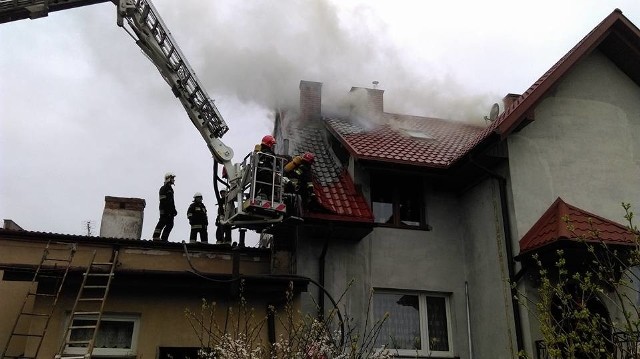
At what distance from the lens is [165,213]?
1239 cm

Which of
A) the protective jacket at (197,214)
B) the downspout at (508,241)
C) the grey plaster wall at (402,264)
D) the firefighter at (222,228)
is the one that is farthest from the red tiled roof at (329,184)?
the protective jacket at (197,214)

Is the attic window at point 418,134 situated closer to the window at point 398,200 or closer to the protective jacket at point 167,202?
the window at point 398,200

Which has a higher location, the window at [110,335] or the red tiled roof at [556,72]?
the red tiled roof at [556,72]

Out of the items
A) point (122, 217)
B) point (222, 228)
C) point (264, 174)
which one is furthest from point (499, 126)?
point (122, 217)

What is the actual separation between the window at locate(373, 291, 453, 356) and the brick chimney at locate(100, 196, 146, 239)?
567cm

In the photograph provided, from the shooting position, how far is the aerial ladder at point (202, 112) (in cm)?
1002

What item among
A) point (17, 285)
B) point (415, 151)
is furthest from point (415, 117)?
point (17, 285)

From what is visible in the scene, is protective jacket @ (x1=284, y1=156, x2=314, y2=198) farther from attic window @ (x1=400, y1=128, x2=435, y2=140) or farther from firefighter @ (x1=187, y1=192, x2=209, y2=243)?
attic window @ (x1=400, y1=128, x2=435, y2=140)

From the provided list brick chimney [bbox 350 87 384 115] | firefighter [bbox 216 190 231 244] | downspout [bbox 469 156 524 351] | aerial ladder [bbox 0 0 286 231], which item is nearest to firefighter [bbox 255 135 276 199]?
aerial ladder [bbox 0 0 286 231]

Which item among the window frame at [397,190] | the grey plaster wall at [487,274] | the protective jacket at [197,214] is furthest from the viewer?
the protective jacket at [197,214]

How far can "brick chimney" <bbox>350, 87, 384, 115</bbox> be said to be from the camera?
1608 centimetres

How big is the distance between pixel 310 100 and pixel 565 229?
808 centimetres

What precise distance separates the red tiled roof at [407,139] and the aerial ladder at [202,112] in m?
1.93

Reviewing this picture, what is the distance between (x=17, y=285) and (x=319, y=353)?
5239mm
